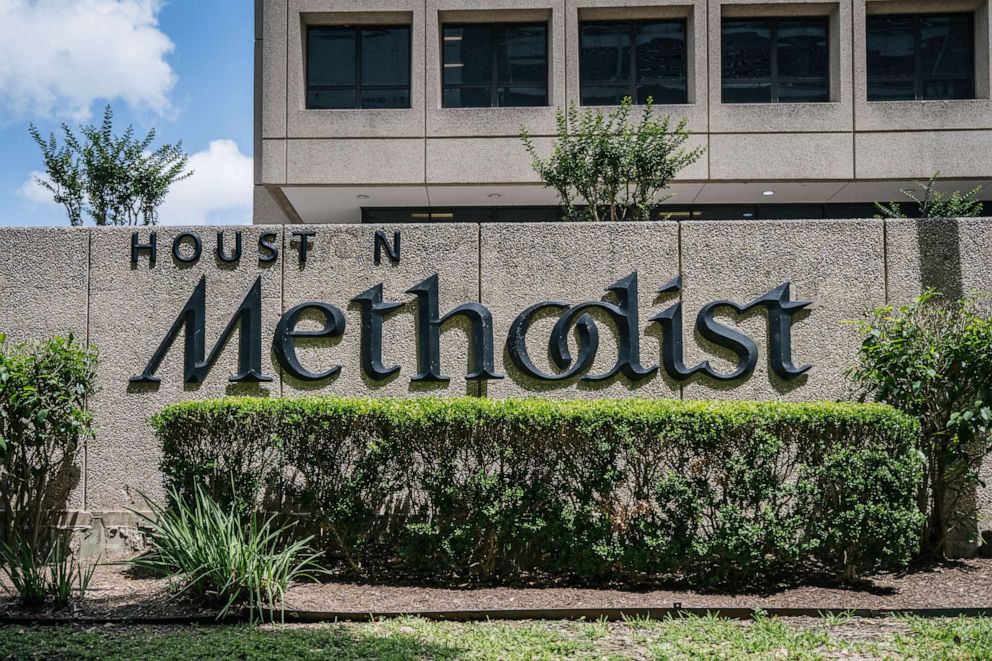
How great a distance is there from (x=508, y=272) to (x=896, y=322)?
3.48 metres

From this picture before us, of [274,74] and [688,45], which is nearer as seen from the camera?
[274,74]

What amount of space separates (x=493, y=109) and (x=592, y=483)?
10991 millimetres

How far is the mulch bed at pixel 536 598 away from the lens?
612 cm

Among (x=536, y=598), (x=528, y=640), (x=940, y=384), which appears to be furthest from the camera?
(x=940, y=384)

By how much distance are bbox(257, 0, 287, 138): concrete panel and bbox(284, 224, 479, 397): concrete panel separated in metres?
8.73

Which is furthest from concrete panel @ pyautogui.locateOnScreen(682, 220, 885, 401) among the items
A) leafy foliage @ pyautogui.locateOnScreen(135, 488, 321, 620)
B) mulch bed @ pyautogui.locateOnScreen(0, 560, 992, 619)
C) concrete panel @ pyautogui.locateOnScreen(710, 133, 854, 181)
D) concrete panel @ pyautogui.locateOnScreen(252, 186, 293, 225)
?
concrete panel @ pyautogui.locateOnScreen(252, 186, 293, 225)

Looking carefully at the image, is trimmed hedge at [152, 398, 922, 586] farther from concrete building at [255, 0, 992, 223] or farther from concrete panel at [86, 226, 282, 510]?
concrete building at [255, 0, 992, 223]

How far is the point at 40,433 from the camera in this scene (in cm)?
738

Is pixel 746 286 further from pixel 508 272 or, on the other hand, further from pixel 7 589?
pixel 7 589

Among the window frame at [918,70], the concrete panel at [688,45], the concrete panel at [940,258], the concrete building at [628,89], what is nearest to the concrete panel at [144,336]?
the concrete panel at [940,258]

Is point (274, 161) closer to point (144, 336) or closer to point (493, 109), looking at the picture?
point (493, 109)

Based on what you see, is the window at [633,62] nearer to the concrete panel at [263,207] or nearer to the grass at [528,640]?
the concrete panel at [263,207]

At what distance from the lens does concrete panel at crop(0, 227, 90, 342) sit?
26.2 feet

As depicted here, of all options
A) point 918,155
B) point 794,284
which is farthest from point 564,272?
point 918,155
